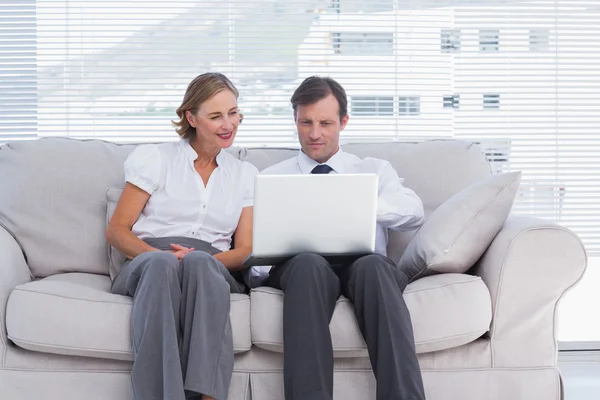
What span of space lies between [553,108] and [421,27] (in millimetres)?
713

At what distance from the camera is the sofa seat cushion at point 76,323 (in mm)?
2238

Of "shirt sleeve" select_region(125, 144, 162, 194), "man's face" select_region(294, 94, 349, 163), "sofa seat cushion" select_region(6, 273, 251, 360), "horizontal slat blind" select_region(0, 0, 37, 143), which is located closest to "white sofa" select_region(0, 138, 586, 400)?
"sofa seat cushion" select_region(6, 273, 251, 360)

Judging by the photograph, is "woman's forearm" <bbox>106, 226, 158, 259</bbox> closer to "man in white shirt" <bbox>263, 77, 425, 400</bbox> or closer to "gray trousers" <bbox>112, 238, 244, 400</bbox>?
"gray trousers" <bbox>112, 238, 244, 400</bbox>

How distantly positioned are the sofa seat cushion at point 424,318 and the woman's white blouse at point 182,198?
41 centimetres

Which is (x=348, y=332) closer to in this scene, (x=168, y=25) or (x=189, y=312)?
(x=189, y=312)

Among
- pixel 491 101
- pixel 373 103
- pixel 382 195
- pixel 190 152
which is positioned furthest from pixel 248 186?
pixel 491 101

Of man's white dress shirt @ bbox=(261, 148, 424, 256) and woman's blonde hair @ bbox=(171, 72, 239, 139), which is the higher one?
woman's blonde hair @ bbox=(171, 72, 239, 139)

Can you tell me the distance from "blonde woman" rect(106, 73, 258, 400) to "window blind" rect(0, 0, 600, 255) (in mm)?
1048

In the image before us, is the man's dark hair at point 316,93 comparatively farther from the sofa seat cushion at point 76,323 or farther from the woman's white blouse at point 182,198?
the sofa seat cushion at point 76,323

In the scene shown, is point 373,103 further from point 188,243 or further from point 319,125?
point 188,243

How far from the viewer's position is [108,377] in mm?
2307

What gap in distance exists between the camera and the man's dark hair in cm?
278

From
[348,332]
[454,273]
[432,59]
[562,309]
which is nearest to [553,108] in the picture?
[432,59]

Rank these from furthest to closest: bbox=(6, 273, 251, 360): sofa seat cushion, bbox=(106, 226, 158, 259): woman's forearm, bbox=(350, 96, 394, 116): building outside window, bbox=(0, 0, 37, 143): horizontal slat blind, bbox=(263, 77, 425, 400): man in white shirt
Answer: bbox=(350, 96, 394, 116): building outside window → bbox=(0, 0, 37, 143): horizontal slat blind → bbox=(106, 226, 158, 259): woman's forearm → bbox=(6, 273, 251, 360): sofa seat cushion → bbox=(263, 77, 425, 400): man in white shirt
